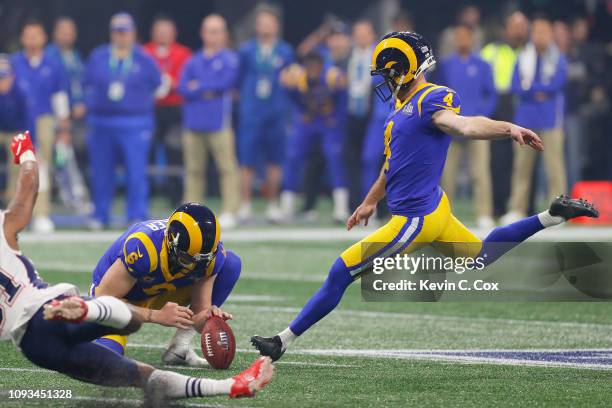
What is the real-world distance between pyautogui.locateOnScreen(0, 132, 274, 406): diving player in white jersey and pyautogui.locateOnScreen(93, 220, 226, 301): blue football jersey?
824 mm

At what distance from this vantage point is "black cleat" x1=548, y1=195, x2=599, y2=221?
817 centimetres

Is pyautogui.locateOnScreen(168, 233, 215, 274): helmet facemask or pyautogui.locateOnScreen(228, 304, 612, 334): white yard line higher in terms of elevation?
pyautogui.locateOnScreen(168, 233, 215, 274): helmet facemask

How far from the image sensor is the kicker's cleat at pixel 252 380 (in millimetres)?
6191

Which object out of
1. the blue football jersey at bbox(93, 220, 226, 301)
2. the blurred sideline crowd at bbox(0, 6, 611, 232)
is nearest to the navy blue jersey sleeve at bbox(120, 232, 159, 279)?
the blue football jersey at bbox(93, 220, 226, 301)

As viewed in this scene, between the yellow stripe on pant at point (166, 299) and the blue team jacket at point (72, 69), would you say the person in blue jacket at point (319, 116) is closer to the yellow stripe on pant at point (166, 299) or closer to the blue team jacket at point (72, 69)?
the blue team jacket at point (72, 69)

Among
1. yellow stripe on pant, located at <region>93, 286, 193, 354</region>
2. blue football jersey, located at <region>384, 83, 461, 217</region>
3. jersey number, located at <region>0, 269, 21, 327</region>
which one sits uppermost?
blue football jersey, located at <region>384, 83, 461, 217</region>

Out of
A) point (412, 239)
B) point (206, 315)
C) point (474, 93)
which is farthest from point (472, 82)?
point (206, 315)

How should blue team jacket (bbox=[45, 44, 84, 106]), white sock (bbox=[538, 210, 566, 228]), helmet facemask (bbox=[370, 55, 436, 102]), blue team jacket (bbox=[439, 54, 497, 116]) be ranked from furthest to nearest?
blue team jacket (bbox=[45, 44, 84, 106])
blue team jacket (bbox=[439, 54, 497, 116])
white sock (bbox=[538, 210, 566, 228])
helmet facemask (bbox=[370, 55, 436, 102])

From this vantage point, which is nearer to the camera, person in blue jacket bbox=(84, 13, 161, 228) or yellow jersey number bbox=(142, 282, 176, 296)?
yellow jersey number bbox=(142, 282, 176, 296)

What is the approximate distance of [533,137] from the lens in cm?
719

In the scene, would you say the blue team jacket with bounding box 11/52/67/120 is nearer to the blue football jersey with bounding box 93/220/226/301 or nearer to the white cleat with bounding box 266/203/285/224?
the white cleat with bounding box 266/203/285/224

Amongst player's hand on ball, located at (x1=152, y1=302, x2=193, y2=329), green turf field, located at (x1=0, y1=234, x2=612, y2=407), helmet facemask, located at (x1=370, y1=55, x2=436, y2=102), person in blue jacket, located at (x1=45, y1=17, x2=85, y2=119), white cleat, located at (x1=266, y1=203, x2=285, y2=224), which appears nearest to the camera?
player's hand on ball, located at (x1=152, y1=302, x2=193, y2=329)

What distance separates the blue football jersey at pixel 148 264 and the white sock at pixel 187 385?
1.00 m

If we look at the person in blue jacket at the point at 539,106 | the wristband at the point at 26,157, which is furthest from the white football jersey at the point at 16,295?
the person in blue jacket at the point at 539,106
